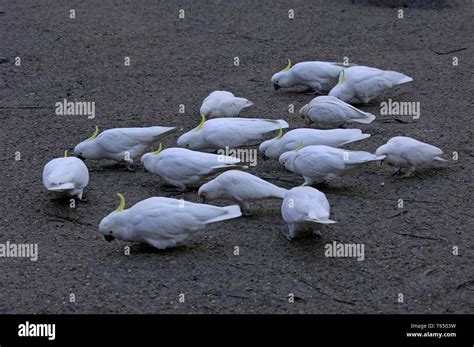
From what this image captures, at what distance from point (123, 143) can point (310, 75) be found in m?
1.99

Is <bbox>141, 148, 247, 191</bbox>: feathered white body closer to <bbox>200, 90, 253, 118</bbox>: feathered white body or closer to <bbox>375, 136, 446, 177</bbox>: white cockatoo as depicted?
<bbox>375, 136, 446, 177</bbox>: white cockatoo

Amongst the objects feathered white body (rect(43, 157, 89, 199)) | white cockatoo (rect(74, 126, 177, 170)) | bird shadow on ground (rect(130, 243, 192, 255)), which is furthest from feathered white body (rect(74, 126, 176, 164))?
bird shadow on ground (rect(130, 243, 192, 255))

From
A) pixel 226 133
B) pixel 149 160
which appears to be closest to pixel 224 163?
pixel 149 160

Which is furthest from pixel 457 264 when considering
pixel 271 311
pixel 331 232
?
pixel 271 311

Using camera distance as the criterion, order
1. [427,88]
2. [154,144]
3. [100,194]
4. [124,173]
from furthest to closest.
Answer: [427,88]
[154,144]
[124,173]
[100,194]

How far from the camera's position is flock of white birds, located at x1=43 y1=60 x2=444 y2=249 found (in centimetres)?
399

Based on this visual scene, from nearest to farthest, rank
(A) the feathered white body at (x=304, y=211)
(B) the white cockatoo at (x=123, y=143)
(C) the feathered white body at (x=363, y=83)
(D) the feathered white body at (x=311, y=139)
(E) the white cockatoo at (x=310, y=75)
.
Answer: (A) the feathered white body at (x=304, y=211) < (D) the feathered white body at (x=311, y=139) < (B) the white cockatoo at (x=123, y=143) < (C) the feathered white body at (x=363, y=83) < (E) the white cockatoo at (x=310, y=75)

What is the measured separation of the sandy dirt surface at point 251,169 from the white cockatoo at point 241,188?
145mm

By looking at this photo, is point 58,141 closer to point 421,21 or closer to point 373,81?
point 373,81

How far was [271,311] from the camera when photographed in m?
3.49

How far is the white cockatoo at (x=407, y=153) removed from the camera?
16.1ft

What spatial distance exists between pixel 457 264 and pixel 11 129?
11.4 feet

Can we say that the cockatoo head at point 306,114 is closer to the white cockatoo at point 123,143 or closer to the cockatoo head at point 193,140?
the cockatoo head at point 193,140

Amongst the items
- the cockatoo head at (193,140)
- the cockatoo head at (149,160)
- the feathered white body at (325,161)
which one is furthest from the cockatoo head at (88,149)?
the feathered white body at (325,161)
